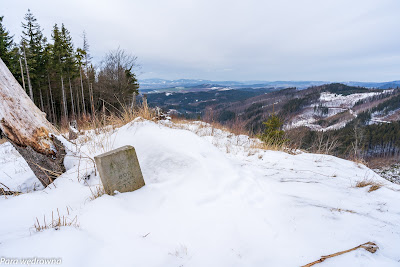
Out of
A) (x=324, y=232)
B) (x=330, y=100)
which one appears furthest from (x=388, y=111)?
(x=324, y=232)

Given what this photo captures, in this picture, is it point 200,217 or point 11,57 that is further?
point 11,57

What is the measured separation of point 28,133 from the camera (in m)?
2.40

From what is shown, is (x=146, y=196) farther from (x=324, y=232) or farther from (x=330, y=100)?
(x=330, y=100)

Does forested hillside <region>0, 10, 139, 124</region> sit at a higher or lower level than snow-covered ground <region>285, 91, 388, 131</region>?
higher

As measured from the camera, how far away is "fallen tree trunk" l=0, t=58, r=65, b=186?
7.48 feet

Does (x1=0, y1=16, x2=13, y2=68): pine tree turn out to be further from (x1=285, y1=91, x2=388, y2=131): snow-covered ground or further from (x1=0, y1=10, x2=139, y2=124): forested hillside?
(x1=285, y1=91, x2=388, y2=131): snow-covered ground

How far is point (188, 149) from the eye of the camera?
2660mm

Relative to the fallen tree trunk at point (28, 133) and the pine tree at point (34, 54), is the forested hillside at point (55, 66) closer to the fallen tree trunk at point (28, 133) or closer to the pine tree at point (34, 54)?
the pine tree at point (34, 54)

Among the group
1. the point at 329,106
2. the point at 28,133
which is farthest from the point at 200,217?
the point at 329,106

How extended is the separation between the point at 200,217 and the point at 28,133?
2482 millimetres

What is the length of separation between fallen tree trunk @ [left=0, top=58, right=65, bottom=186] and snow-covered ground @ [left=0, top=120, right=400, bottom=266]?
20cm

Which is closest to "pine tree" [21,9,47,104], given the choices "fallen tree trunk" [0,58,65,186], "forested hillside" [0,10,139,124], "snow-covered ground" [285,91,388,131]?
"forested hillside" [0,10,139,124]

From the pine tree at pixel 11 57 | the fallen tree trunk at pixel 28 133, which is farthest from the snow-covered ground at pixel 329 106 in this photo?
the fallen tree trunk at pixel 28 133

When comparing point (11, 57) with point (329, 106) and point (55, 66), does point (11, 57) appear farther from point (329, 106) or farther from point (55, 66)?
point (329, 106)
